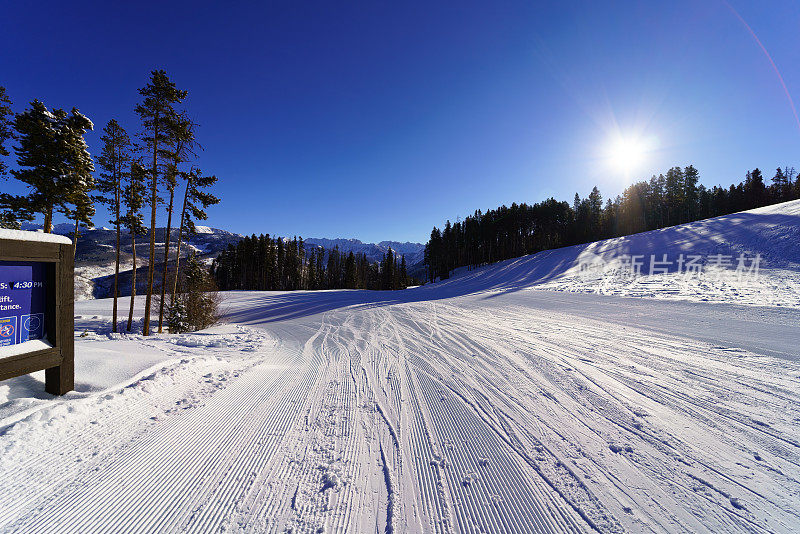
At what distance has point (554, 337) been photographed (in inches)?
295

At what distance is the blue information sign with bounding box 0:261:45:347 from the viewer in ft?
10.6

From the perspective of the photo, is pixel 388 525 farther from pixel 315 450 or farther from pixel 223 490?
pixel 223 490

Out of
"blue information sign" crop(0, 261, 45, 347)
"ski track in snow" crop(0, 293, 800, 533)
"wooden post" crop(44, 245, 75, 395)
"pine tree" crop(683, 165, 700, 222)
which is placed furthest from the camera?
"pine tree" crop(683, 165, 700, 222)

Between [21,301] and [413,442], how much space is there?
17.4 ft

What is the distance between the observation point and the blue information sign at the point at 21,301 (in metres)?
3.24

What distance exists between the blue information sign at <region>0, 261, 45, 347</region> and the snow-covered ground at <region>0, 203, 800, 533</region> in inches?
28.3

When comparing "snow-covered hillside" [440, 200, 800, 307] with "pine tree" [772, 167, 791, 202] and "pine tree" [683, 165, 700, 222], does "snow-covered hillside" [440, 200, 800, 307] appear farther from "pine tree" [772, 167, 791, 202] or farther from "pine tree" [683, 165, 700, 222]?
"pine tree" [772, 167, 791, 202]

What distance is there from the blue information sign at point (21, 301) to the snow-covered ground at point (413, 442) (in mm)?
719

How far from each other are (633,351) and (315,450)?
22.9 ft

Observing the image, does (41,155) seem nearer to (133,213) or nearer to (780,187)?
(133,213)

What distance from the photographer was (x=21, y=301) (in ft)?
11.2

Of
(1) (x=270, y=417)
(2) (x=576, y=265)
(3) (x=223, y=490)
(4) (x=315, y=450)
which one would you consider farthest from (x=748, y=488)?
(2) (x=576, y=265)

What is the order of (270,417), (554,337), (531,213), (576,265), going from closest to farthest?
(270,417) < (554,337) < (576,265) < (531,213)

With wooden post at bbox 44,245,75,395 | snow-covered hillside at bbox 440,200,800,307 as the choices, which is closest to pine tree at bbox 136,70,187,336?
wooden post at bbox 44,245,75,395
